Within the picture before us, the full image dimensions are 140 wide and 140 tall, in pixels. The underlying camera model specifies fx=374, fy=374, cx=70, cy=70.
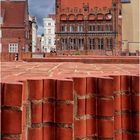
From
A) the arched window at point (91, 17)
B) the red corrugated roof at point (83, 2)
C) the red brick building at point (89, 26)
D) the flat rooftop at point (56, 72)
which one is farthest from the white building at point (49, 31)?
the flat rooftop at point (56, 72)

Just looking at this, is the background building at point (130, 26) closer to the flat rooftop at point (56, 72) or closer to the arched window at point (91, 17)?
the arched window at point (91, 17)

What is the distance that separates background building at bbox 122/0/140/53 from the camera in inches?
2650

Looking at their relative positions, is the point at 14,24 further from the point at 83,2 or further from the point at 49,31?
the point at 49,31

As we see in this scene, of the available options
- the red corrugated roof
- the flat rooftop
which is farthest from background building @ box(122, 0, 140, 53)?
the flat rooftop

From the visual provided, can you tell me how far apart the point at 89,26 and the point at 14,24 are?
21056 mm

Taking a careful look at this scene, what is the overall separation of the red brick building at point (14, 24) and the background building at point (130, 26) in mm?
19825

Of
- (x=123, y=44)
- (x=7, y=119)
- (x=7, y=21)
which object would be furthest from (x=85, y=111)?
(x=123, y=44)

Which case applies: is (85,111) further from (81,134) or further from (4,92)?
(4,92)

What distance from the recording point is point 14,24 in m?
57.8

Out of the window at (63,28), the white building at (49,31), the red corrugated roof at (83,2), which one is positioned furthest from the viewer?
the white building at (49,31)

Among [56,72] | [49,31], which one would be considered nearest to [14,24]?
[49,31]

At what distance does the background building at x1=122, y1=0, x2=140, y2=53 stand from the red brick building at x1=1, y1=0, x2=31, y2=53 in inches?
781

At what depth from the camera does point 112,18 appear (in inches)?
2889

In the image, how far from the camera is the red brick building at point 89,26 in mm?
72250
